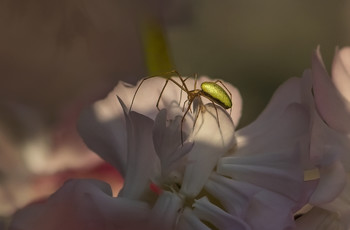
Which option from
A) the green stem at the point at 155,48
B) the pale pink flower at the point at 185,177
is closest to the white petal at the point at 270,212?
the pale pink flower at the point at 185,177

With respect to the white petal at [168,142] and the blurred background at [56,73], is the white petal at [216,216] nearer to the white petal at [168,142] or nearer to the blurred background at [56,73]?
the white petal at [168,142]

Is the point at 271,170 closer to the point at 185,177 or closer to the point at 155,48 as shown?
the point at 185,177

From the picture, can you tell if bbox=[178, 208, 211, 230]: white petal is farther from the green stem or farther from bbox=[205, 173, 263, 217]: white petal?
the green stem

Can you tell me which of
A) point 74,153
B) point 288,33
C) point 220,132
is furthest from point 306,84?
point 288,33

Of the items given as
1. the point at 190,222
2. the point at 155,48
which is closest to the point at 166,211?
the point at 190,222

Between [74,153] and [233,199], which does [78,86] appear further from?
[233,199]

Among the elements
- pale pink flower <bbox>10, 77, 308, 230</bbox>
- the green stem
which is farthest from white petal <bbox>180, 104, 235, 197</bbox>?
the green stem

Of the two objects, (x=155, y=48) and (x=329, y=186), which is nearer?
(x=329, y=186)
